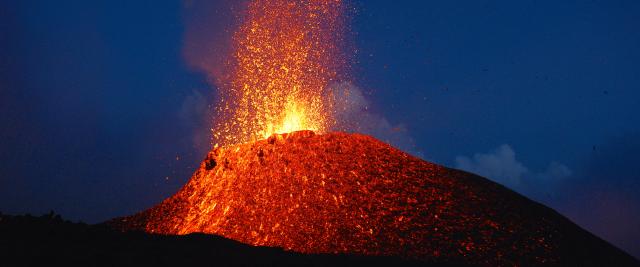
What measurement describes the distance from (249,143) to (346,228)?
9.48m

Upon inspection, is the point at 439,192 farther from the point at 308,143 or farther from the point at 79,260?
the point at 79,260

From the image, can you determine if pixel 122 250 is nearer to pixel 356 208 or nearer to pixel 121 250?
pixel 121 250

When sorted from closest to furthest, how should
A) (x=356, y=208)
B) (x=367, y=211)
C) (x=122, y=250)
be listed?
(x=122, y=250), (x=367, y=211), (x=356, y=208)

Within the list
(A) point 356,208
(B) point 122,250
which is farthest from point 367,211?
(B) point 122,250

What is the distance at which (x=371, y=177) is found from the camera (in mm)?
19281

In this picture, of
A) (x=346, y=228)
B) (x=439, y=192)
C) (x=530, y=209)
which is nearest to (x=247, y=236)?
(x=346, y=228)

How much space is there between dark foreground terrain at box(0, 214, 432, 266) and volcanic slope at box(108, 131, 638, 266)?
6.99ft

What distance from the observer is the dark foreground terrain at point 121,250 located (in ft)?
32.8

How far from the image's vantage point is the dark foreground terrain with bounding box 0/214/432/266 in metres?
10.0

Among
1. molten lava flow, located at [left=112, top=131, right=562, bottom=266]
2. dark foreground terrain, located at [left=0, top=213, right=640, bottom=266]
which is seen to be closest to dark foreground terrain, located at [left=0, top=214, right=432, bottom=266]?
dark foreground terrain, located at [left=0, top=213, right=640, bottom=266]

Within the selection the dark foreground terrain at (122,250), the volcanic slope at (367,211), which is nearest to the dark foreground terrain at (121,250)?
the dark foreground terrain at (122,250)

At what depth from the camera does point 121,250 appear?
451 inches

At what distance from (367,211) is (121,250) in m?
8.34

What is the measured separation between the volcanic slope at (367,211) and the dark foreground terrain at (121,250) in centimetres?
213
